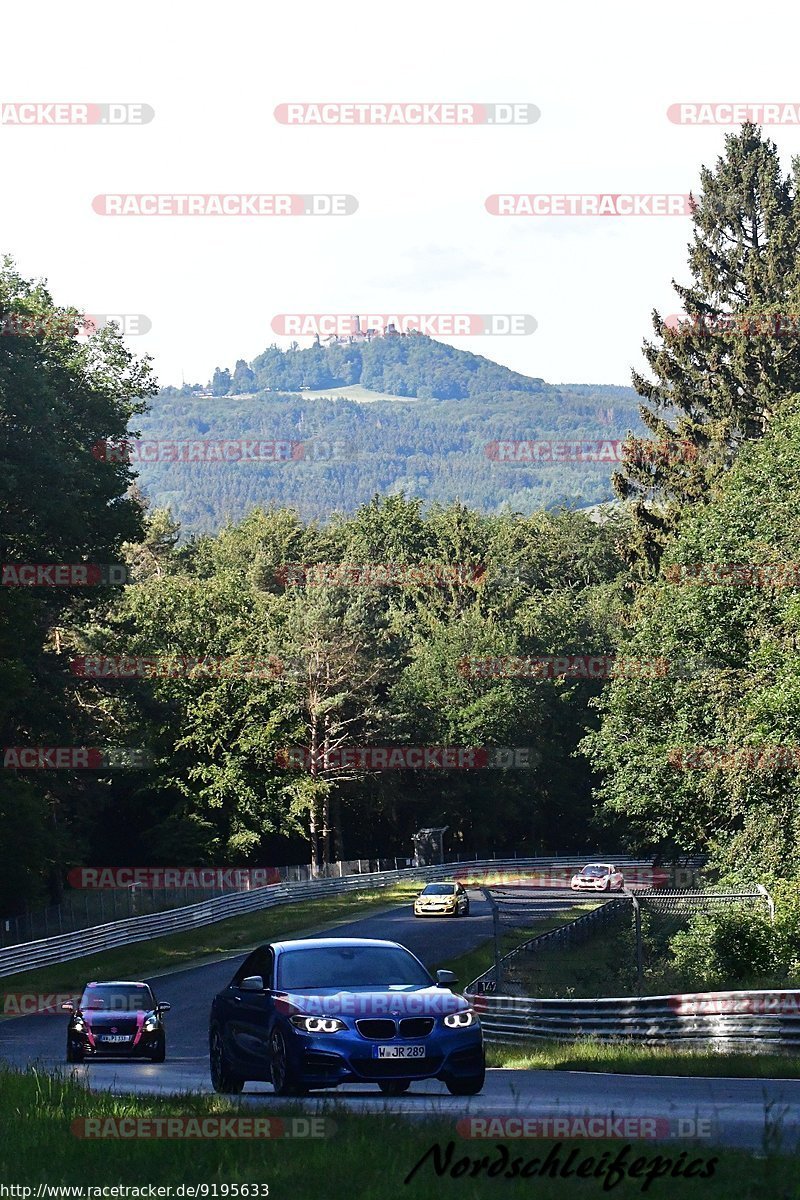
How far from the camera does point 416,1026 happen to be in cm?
1299

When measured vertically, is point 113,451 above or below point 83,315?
below

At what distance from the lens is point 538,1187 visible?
332 inches

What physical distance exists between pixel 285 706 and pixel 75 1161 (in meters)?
64.7

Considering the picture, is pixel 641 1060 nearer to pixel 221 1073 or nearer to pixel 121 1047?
pixel 221 1073

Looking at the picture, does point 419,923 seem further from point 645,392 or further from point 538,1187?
point 538,1187

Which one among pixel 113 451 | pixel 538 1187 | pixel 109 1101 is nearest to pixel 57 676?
pixel 113 451

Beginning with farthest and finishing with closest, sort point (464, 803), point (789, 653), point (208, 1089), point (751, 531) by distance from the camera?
point (464, 803) < point (751, 531) < point (789, 653) < point (208, 1089)

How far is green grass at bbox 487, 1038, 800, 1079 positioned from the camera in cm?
1577

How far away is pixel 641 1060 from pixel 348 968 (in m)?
5.32

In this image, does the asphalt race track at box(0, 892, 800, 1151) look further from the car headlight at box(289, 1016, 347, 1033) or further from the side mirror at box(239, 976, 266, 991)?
the side mirror at box(239, 976, 266, 991)

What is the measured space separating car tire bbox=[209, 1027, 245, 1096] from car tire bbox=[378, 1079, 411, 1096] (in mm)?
1590

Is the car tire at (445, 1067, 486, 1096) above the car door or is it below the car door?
below

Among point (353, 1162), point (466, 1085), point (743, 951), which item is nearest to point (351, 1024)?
point (466, 1085)

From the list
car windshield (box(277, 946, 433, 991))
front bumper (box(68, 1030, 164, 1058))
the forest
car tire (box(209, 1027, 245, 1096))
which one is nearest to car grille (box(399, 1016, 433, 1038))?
car windshield (box(277, 946, 433, 991))
